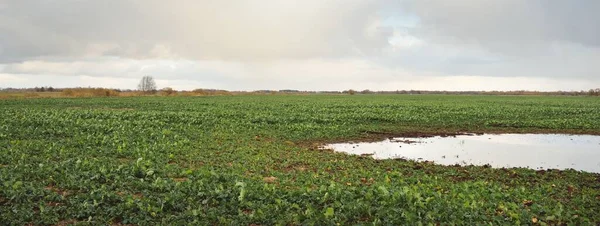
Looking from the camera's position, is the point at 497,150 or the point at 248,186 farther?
the point at 497,150

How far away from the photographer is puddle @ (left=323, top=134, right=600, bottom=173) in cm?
1822

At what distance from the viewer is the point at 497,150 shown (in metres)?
21.6

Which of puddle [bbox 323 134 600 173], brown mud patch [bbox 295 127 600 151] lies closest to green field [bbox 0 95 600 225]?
Result: brown mud patch [bbox 295 127 600 151]

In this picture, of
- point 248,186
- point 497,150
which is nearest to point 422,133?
point 497,150

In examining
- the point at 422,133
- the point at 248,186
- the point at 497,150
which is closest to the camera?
the point at 248,186

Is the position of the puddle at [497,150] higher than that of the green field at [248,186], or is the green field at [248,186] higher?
the green field at [248,186]

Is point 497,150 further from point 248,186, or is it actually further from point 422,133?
point 248,186

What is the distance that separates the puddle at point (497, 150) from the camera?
717 inches

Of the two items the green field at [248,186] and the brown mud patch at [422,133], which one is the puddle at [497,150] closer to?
the brown mud patch at [422,133]

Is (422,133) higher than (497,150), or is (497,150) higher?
(422,133)

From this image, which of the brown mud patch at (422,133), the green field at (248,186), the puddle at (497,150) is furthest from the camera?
the brown mud patch at (422,133)

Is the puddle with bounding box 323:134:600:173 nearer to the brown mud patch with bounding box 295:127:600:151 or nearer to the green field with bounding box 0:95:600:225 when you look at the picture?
the brown mud patch with bounding box 295:127:600:151

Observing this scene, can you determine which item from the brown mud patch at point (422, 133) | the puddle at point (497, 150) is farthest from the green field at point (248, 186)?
the puddle at point (497, 150)

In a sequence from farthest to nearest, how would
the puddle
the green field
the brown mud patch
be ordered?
the brown mud patch < the puddle < the green field
